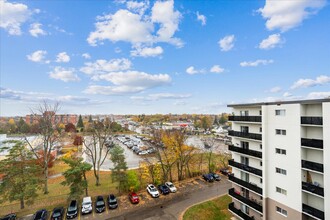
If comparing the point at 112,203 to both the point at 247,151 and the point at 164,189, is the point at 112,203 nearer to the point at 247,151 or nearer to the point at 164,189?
the point at 164,189

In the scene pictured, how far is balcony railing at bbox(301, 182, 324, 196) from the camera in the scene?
12.5 m

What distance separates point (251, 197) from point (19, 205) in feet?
85.4

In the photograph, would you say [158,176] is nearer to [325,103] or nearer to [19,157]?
[19,157]

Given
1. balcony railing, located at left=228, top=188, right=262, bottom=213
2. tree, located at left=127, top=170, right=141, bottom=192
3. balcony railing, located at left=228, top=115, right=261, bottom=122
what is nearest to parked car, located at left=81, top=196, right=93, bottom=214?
tree, located at left=127, top=170, right=141, bottom=192

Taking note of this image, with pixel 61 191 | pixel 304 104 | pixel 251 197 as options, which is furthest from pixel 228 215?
pixel 61 191

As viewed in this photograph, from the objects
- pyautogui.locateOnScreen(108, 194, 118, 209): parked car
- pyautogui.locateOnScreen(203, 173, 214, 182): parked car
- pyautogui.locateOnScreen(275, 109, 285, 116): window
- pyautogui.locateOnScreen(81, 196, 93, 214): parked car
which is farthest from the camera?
pyautogui.locateOnScreen(203, 173, 214, 182): parked car

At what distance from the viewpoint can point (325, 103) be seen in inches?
481

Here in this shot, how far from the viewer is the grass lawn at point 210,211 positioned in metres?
19.4

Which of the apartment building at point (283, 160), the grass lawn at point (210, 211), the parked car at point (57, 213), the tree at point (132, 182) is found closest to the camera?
the apartment building at point (283, 160)

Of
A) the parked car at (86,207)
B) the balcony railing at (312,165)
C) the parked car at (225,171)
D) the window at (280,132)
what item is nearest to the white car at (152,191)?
the parked car at (86,207)

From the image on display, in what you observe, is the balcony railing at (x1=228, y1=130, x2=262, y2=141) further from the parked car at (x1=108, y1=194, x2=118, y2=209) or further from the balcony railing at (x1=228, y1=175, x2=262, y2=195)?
the parked car at (x1=108, y1=194, x2=118, y2=209)

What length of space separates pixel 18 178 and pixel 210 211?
68.3 feet

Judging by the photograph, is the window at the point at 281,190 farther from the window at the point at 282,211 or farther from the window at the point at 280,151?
the window at the point at 280,151

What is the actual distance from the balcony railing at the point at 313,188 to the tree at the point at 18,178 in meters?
24.8
